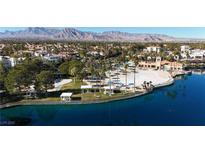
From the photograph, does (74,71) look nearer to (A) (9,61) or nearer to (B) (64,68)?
(B) (64,68)

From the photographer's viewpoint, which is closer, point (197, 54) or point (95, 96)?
point (95, 96)

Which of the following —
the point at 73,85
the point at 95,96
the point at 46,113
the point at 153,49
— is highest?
the point at 153,49

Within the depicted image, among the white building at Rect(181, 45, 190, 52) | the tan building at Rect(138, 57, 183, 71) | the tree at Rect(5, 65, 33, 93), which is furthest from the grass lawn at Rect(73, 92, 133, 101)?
the white building at Rect(181, 45, 190, 52)

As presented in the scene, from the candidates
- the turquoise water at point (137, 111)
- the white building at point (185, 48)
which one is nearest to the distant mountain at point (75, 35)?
the white building at point (185, 48)

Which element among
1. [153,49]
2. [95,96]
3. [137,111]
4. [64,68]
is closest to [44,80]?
[64,68]

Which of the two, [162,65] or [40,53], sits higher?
[40,53]

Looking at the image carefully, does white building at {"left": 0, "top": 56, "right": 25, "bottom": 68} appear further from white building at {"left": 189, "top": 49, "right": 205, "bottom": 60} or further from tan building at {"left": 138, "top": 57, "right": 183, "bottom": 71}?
white building at {"left": 189, "top": 49, "right": 205, "bottom": 60}
